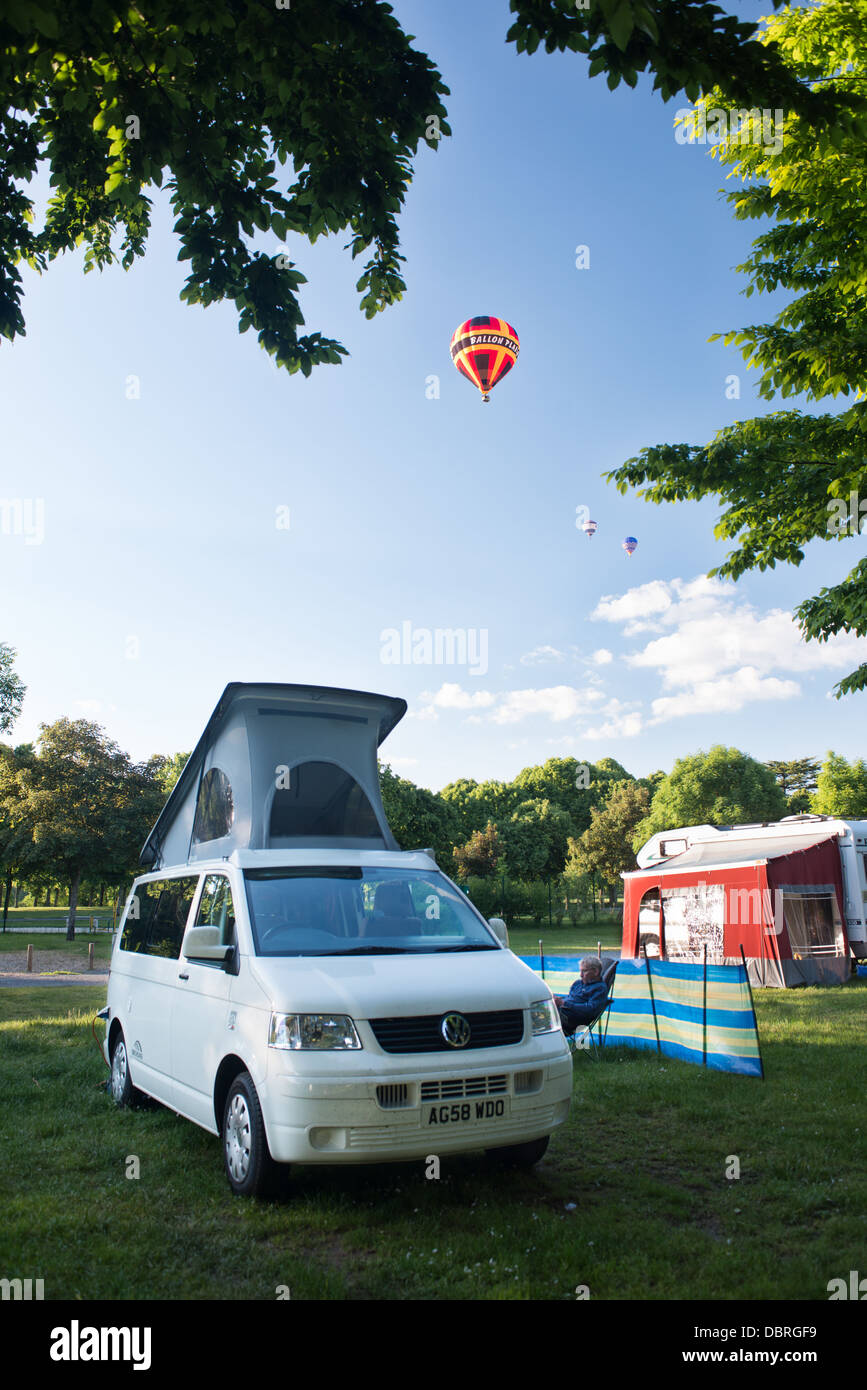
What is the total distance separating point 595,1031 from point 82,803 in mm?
28580

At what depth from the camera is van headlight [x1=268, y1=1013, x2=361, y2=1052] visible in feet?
15.3

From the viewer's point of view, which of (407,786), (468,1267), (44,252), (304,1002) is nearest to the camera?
(468,1267)

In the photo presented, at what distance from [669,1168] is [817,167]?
8.29 m

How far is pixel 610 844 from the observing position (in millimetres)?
54438

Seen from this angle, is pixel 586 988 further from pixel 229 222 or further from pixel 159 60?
pixel 159 60

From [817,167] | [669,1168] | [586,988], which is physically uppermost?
[817,167]

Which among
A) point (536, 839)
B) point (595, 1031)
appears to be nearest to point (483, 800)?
point (536, 839)

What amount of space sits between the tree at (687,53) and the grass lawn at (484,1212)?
5427 millimetres

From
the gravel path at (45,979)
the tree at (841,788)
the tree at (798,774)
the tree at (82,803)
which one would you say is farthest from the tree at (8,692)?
the tree at (798,774)

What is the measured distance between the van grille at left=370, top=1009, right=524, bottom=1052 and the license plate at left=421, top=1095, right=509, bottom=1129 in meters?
0.28

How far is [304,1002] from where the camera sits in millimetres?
4723

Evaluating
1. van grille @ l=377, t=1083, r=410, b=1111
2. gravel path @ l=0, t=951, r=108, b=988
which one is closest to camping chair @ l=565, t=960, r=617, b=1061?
van grille @ l=377, t=1083, r=410, b=1111

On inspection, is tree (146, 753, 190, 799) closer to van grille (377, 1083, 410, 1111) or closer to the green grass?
the green grass
